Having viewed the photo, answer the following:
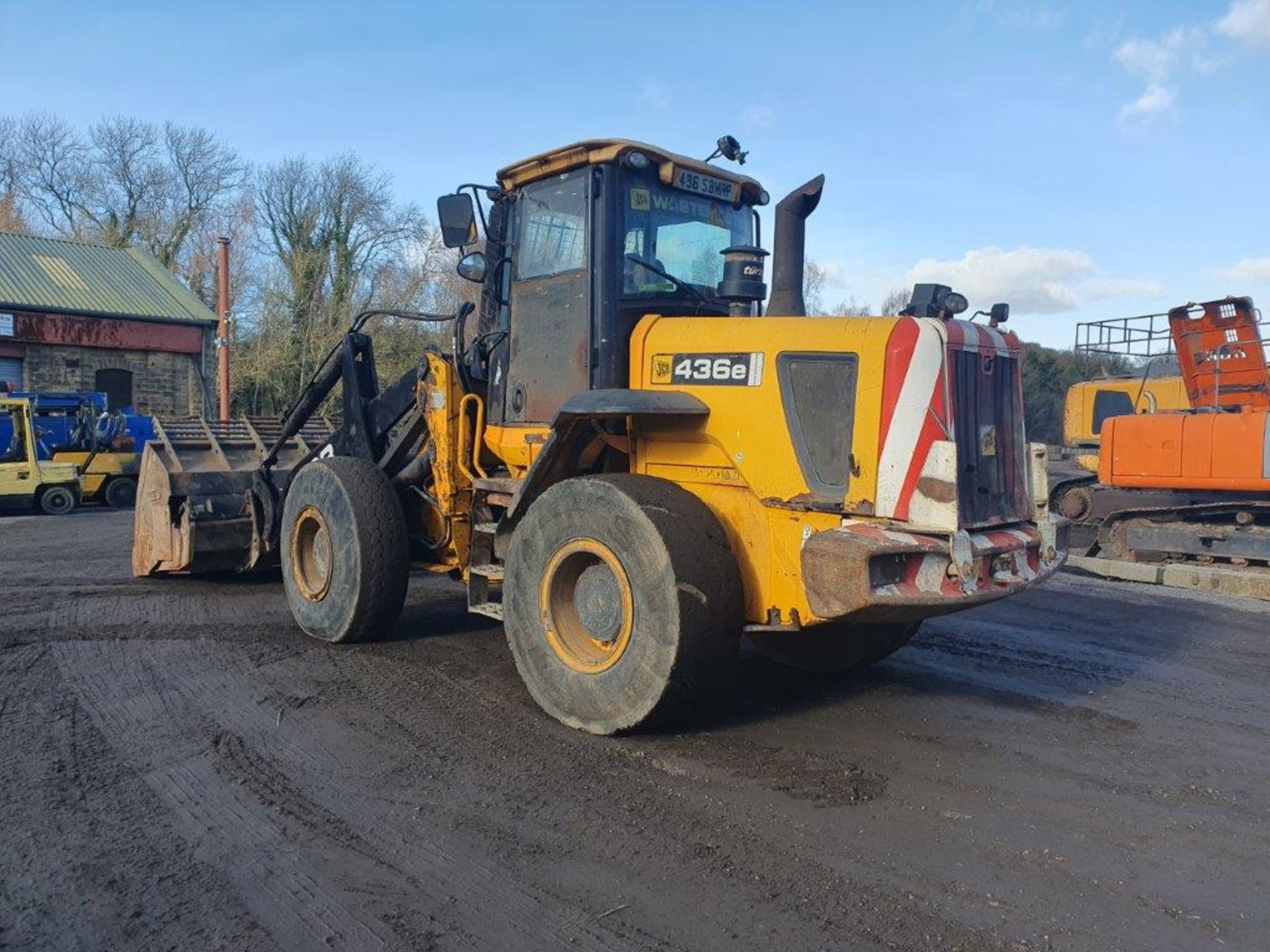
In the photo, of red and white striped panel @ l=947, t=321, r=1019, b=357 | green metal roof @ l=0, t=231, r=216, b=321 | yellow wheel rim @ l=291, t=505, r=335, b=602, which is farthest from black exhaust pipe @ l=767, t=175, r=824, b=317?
green metal roof @ l=0, t=231, r=216, b=321

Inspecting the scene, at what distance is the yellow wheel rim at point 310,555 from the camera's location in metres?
6.97

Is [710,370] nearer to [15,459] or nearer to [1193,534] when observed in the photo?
[1193,534]

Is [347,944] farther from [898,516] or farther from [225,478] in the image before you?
[225,478]

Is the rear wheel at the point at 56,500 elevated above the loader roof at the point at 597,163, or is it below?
below

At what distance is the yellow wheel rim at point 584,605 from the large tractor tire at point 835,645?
1232mm

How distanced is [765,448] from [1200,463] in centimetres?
790

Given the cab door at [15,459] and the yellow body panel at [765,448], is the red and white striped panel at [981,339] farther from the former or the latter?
the cab door at [15,459]

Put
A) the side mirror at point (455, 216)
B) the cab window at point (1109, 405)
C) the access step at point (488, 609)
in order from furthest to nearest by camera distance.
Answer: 1. the cab window at point (1109, 405)
2. the side mirror at point (455, 216)
3. the access step at point (488, 609)

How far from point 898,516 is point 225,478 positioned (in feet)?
20.2

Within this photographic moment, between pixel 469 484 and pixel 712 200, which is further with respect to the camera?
pixel 469 484

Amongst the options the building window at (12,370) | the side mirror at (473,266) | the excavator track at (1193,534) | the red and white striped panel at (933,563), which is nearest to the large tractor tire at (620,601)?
the red and white striped panel at (933,563)

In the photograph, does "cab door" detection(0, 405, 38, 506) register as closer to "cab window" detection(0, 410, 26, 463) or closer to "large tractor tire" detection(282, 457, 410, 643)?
"cab window" detection(0, 410, 26, 463)

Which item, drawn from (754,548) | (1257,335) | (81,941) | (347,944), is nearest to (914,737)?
(754,548)

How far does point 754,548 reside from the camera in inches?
195
